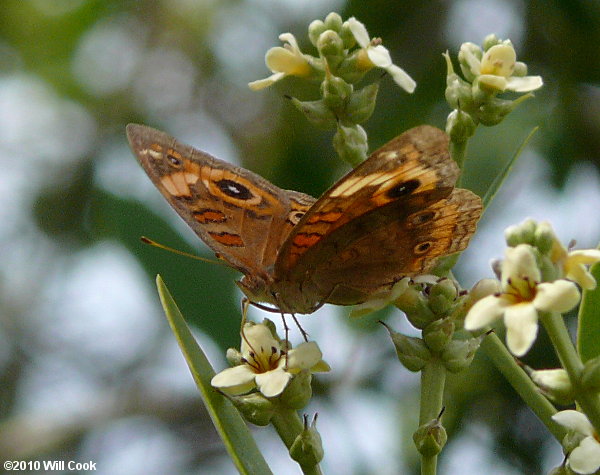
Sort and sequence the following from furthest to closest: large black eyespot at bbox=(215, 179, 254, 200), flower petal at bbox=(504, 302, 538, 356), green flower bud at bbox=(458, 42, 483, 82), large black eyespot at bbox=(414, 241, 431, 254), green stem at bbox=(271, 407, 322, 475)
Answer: large black eyespot at bbox=(215, 179, 254, 200)
green flower bud at bbox=(458, 42, 483, 82)
large black eyespot at bbox=(414, 241, 431, 254)
green stem at bbox=(271, 407, 322, 475)
flower petal at bbox=(504, 302, 538, 356)

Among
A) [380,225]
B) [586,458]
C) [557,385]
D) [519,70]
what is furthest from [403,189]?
[586,458]

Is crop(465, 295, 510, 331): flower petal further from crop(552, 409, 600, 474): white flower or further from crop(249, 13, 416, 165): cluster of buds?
crop(249, 13, 416, 165): cluster of buds

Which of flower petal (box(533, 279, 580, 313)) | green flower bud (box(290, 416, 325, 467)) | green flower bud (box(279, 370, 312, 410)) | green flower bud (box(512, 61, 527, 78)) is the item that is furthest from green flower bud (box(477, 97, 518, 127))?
green flower bud (box(290, 416, 325, 467))

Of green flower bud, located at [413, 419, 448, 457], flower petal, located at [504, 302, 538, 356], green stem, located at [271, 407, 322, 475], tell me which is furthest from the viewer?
green stem, located at [271, 407, 322, 475]

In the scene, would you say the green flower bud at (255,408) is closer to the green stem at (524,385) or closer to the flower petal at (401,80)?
the green stem at (524,385)

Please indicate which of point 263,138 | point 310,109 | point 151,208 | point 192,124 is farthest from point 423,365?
point 192,124

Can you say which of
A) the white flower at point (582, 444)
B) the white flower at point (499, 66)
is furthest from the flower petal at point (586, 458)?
the white flower at point (499, 66)

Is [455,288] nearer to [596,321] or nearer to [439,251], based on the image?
[439,251]
